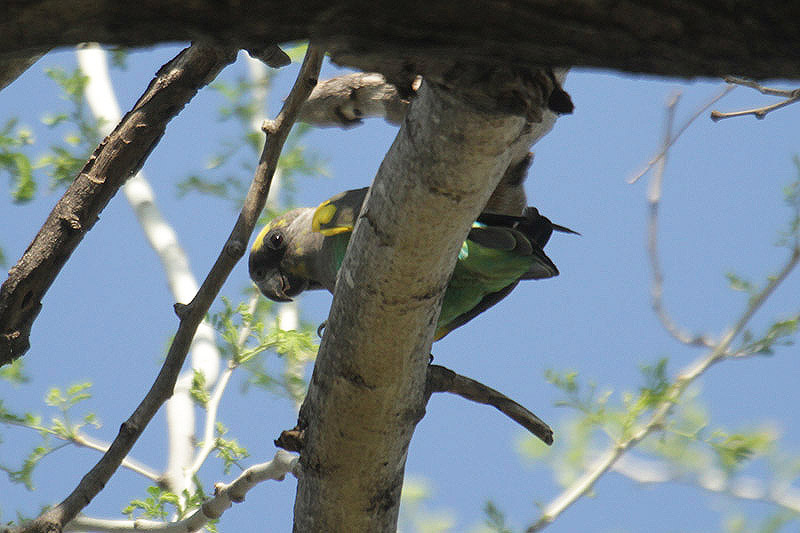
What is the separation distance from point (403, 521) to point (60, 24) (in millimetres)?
4169

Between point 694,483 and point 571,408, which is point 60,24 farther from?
point 694,483

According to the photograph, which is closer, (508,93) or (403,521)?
(508,93)

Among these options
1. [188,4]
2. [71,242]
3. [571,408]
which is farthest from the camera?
[571,408]

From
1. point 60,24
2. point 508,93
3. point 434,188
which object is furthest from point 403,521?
point 60,24

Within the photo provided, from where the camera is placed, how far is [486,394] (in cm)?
193

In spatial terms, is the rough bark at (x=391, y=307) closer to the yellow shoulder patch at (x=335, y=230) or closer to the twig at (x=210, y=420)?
Result: the yellow shoulder patch at (x=335, y=230)

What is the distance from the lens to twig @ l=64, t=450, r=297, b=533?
210cm

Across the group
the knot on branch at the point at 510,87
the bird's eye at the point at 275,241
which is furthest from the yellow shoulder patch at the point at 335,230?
the knot on branch at the point at 510,87

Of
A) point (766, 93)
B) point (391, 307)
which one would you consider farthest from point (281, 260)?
point (766, 93)

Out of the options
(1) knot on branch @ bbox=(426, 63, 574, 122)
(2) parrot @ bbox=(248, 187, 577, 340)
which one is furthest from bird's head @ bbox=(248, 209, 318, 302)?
(1) knot on branch @ bbox=(426, 63, 574, 122)

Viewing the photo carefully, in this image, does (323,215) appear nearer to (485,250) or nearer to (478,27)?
(485,250)

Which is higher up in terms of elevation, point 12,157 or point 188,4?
point 12,157

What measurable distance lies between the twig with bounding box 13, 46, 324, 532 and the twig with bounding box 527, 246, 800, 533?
1.77m

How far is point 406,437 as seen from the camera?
1822 millimetres
